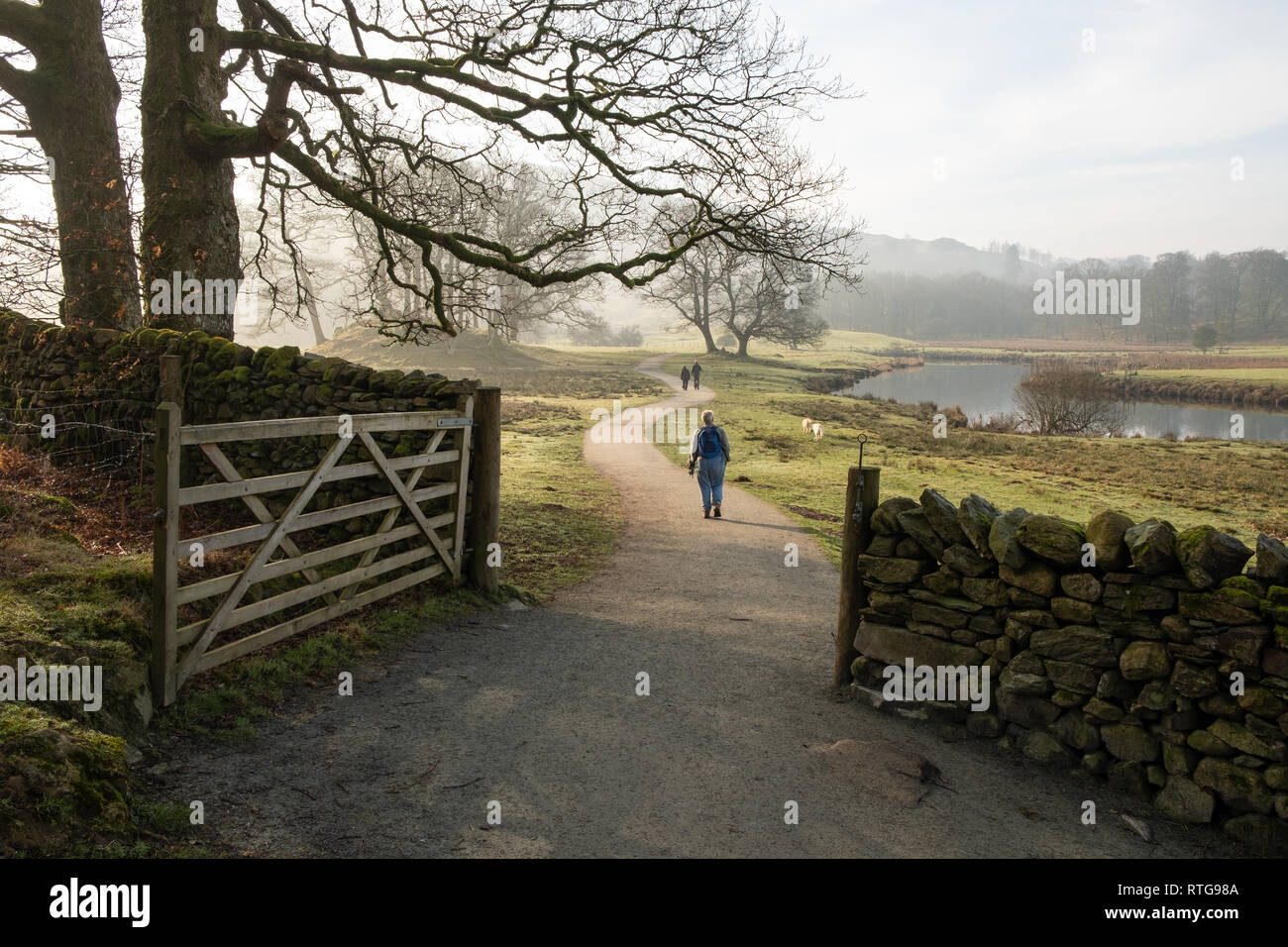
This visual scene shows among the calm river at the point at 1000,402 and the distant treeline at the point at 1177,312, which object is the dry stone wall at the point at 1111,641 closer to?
the calm river at the point at 1000,402

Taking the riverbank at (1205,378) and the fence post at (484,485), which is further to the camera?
the riverbank at (1205,378)

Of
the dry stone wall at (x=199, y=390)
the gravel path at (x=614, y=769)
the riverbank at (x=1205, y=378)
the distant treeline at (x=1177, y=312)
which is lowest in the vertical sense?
the gravel path at (x=614, y=769)

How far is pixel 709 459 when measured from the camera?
14.4 m

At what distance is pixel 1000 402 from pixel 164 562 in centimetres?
5502

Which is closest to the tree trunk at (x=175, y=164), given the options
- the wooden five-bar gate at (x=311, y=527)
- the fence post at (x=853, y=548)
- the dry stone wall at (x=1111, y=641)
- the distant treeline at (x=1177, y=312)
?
the wooden five-bar gate at (x=311, y=527)

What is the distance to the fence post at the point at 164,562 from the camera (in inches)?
204

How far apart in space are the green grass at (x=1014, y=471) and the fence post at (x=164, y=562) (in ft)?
32.1

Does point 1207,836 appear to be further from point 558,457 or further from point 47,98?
point 558,457

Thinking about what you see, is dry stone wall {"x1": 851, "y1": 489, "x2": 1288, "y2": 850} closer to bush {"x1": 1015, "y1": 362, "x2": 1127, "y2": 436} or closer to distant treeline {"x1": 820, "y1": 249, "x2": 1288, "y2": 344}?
bush {"x1": 1015, "y1": 362, "x2": 1127, "y2": 436}

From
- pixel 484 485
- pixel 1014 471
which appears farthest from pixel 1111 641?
pixel 1014 471

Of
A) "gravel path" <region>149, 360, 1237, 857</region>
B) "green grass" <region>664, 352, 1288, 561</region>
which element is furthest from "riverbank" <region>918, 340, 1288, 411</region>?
"gravel path" <region>149, 360, 1237, 857</region>

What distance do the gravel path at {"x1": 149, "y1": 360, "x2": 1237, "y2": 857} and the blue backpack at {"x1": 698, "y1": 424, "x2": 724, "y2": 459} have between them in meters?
6.34

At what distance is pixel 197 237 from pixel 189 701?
879cm

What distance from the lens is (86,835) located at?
3607 mm
